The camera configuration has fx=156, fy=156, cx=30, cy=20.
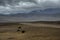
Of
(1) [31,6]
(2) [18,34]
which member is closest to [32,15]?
(1) [31,6]

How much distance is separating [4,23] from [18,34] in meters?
0.13

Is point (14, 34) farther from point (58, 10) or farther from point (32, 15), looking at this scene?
point (58, 10)

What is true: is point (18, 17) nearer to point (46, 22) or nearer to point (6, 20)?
point (6, 20)

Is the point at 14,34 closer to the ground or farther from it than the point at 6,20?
closer to the ground

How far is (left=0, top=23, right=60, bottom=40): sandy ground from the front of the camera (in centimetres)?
110

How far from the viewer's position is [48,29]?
1.10 meters

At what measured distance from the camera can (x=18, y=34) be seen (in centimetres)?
111

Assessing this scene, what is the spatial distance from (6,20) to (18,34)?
131mm

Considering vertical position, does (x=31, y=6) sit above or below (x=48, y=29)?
above

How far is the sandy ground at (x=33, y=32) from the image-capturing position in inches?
43.3

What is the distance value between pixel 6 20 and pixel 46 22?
0.28m

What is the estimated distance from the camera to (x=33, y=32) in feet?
3.62

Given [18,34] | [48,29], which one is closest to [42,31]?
[48,29]

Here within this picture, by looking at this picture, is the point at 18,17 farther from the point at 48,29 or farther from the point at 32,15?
the point at 48,29
